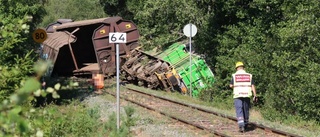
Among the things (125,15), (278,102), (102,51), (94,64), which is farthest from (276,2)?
(125,15)

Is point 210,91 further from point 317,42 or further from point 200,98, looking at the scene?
point 317,42

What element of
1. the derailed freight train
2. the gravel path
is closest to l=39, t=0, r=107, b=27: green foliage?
the derailed freight train

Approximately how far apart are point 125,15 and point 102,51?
22674 mm

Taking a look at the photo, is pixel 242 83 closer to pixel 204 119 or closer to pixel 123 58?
pixel 204 119

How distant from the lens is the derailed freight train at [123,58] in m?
22.7

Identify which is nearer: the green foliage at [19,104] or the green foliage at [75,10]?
the green foliage at [19,104]

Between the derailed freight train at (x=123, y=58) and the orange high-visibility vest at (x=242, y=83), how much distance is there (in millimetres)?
9429

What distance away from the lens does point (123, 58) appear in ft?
90.0

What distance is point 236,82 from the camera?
465 inches

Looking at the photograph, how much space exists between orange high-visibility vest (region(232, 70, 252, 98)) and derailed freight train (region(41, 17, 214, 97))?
9429 millimetres

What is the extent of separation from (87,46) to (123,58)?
366 cm

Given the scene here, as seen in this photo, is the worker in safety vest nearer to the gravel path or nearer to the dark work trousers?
the dark work trousers

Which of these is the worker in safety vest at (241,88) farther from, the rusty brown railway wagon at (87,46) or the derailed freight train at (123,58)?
the rusty brown railway wagon at (87,46)

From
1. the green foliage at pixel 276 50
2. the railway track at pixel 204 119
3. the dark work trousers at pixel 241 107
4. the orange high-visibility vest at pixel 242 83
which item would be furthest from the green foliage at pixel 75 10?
the orange high-visibility vest at pixel 242 83
